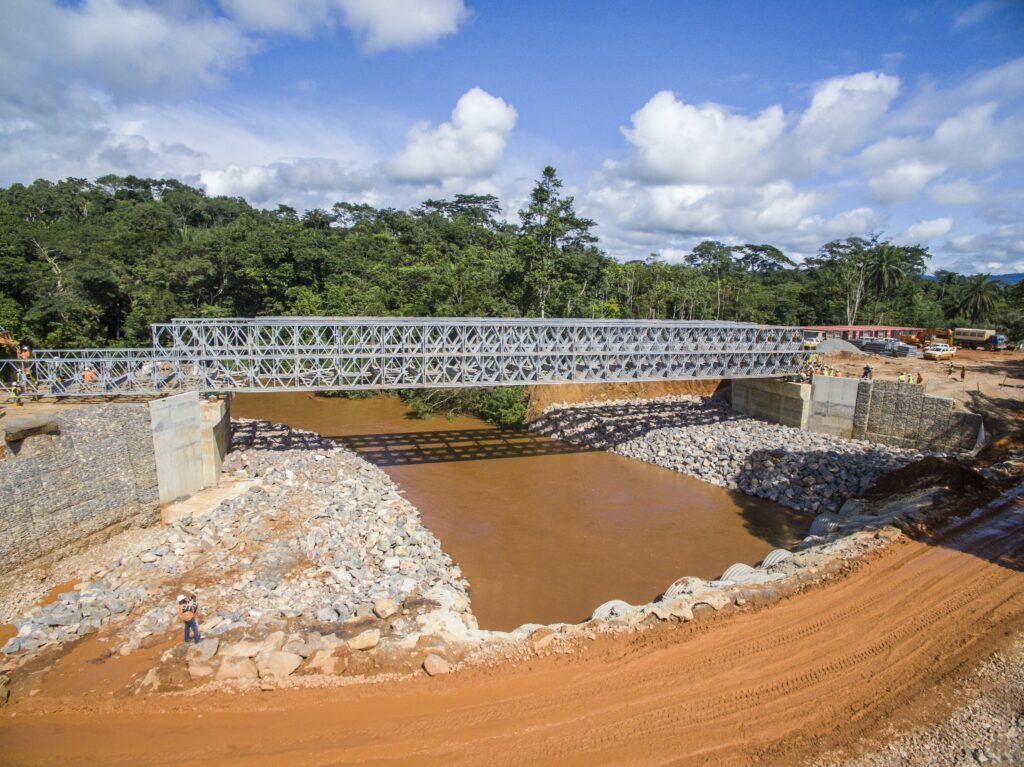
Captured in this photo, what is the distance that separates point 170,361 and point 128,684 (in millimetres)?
14465

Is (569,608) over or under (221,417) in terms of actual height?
under

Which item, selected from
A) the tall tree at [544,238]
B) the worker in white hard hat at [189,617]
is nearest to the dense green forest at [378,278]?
the tall tree at [544,238]

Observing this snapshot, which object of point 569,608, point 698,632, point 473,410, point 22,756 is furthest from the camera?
point 473,410

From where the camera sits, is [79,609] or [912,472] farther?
[912,472]

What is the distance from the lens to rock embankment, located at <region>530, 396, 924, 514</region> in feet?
77.6

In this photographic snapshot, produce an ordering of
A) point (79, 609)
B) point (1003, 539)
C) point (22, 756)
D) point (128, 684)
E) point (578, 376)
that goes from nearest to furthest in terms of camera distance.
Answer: point (22, 756)
point (128, 684)
point (79, 609)
point (1003, 539)
point (578, 376)

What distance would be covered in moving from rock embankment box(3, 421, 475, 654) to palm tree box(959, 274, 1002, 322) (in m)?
62.3

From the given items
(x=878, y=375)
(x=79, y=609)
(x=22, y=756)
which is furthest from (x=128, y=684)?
(x=878, y=375)

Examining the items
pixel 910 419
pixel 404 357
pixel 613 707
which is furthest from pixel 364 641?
pixel 910 419

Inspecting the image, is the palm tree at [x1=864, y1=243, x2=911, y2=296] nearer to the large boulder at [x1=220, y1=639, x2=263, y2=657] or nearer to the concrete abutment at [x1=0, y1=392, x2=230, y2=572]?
the concrete abutment at [x1=0, y1=392, x2=230, y2=572]

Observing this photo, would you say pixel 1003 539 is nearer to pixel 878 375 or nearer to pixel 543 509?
pixel 543 509

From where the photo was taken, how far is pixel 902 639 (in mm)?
10648

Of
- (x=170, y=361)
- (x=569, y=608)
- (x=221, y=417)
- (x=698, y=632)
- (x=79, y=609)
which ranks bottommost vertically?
(x=569, y=608)

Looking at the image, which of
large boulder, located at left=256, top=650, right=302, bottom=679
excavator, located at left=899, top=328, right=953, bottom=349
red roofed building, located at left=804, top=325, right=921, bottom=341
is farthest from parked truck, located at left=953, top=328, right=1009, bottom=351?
large boulder, located at left=256, top=650, right=302, bottom=679
